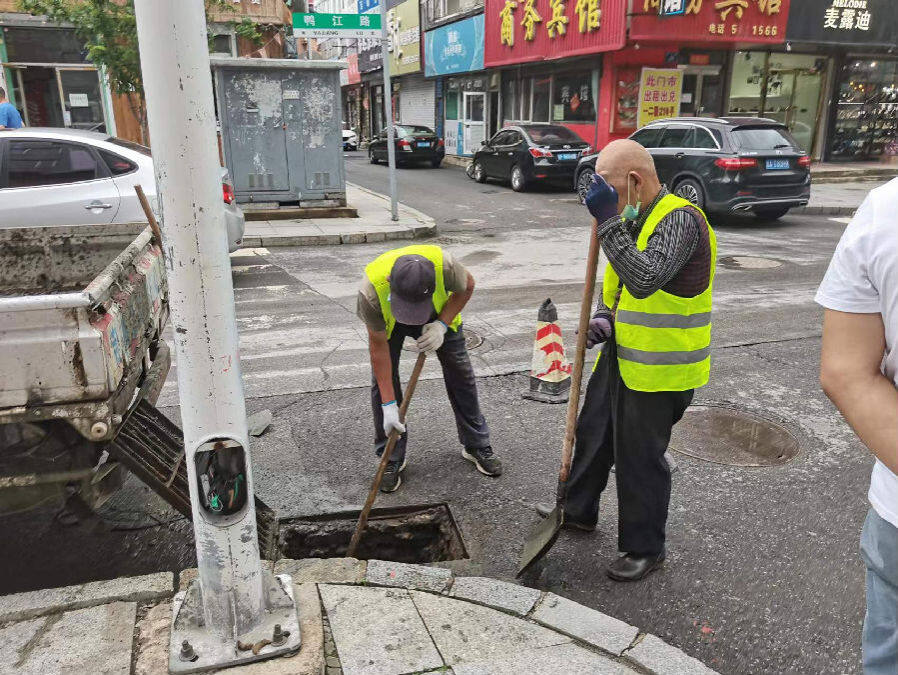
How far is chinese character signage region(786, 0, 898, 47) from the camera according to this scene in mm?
17766

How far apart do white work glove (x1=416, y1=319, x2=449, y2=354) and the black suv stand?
8.91 metres

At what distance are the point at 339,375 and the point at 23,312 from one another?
3098mm

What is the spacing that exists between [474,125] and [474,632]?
82.2 ft

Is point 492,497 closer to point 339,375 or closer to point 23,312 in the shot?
point 339,375

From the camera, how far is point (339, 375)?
5637 mm

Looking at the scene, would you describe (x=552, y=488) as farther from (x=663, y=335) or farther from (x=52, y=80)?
(x=52, y=80)

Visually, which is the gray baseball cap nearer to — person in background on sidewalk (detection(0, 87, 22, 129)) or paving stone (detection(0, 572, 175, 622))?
paving stone (detection(0, 572, 175, 622))

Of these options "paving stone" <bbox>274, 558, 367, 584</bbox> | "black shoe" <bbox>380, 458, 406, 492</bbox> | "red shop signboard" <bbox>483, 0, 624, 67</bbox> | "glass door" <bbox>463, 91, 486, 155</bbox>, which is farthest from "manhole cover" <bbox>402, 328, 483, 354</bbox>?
"glass door" <bbox>463, 91, 486, 155</bbox>

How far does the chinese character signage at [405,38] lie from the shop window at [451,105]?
88.8 inches

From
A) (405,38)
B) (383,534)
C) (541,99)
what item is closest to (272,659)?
(383,534)

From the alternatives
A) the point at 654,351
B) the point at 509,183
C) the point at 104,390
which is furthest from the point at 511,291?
the point at 509,183

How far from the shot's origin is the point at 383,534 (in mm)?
3854

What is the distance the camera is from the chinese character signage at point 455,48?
24.4 meters

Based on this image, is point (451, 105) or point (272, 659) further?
point (451, 105)
